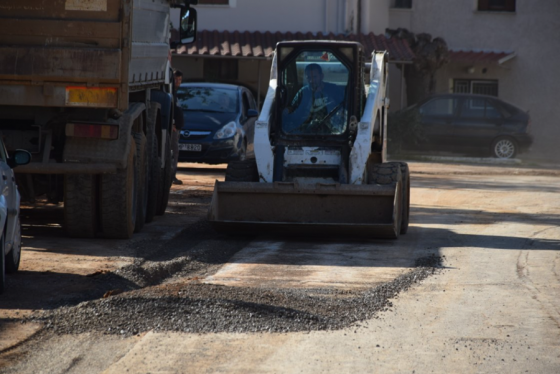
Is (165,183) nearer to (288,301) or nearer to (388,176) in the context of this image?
(388,176)

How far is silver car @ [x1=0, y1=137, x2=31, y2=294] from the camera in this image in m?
7.36

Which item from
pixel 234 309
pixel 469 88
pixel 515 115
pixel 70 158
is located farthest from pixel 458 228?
pixel 469 88

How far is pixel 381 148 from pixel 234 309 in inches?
221

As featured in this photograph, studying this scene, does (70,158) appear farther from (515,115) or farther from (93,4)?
(515,115)

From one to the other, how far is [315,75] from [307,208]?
1977mm

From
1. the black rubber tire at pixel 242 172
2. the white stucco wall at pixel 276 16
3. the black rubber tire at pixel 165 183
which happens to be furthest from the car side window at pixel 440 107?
the black rubber tire at pixel 242 172

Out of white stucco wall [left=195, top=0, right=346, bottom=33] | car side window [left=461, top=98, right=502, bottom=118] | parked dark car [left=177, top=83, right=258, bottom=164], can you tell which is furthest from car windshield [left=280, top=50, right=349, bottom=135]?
white stucco wall [left=195, top=0, right=346, bottom=33]

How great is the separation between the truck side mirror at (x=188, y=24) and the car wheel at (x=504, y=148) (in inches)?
567

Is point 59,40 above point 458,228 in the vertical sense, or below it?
above

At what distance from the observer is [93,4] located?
9352 mm

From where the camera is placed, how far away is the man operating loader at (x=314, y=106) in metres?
11.6

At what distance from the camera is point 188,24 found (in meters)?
13.3

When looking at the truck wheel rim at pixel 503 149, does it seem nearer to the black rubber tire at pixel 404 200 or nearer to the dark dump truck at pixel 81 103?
the black rubber tire at pixel 404 200

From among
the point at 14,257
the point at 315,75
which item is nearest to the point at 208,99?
the point at 315,75
